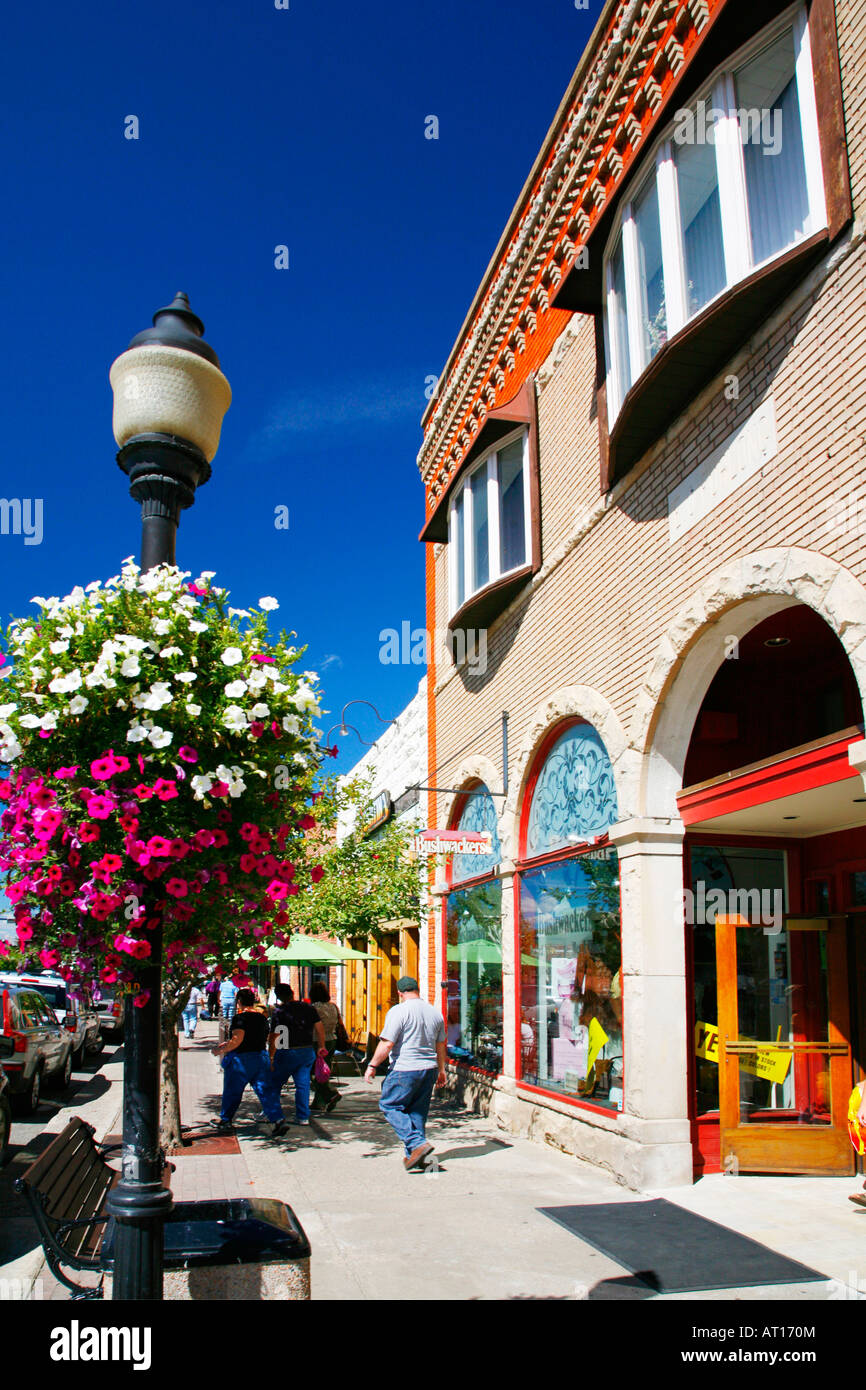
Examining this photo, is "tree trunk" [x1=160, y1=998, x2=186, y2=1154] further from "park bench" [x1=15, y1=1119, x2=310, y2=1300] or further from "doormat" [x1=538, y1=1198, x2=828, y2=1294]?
"park bench" [x1=15, y1=1119, x2=310, y2=1300]

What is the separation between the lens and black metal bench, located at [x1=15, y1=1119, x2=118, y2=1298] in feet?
15.5

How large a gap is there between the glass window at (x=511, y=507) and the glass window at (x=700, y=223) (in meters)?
4.56

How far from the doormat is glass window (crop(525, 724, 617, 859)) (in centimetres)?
338

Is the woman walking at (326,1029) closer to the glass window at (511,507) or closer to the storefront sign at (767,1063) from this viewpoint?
the storefront sign at (767,1063)

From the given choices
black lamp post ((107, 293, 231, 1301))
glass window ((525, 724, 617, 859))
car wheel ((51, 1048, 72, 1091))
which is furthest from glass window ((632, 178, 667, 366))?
car wheel ((51, 1048, 72, 1091))

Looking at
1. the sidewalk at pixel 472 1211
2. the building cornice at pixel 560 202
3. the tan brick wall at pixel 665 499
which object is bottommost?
the sidewalk at pixel 472 1211

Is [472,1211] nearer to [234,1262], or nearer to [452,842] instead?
[234,1262]

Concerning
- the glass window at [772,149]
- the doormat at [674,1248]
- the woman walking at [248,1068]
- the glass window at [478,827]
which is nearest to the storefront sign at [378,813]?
the glass window at [478,827]

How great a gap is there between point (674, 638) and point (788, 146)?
3565mm

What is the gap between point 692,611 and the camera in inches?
315

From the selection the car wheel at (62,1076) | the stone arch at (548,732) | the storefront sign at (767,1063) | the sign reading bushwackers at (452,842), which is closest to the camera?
the storefront sign at (767,1063)

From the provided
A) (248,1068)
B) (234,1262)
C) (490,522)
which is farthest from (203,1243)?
(490,522)

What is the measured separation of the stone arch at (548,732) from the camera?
354 inches

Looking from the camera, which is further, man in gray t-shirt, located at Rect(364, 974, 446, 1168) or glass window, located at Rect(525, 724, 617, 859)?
glass window, located at Rect(525, 724, 617, 859)
